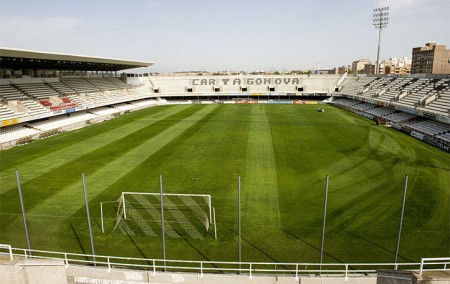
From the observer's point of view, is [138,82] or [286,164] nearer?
[286,164]

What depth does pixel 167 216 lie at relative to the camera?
15.1 meters

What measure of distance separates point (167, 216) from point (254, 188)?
19.3 ft

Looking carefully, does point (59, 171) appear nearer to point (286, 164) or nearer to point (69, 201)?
point (69, 201)

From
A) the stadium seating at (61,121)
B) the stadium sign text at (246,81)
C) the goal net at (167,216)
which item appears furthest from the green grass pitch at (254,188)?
the stadium sign text at (246,81)

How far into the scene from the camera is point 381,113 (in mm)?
45875

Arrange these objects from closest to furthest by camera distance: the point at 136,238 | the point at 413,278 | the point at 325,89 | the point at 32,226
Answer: the point at 413,278 → the point at 136,238 → the point at 32,226 → the point at 325,89

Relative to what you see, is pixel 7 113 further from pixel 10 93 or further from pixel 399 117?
pixel 399 117

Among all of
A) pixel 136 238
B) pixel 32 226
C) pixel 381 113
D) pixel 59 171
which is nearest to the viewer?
pixel 136 238

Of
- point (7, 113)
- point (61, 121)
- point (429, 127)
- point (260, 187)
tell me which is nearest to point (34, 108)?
point (61, 121)

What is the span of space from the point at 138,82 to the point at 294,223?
6803 centimetres

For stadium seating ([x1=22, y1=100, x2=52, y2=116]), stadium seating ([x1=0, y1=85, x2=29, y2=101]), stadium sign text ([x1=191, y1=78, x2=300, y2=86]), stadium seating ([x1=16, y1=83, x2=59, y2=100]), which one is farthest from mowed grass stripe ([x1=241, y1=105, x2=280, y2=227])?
stadium sign text ([x1=191, y1=78, x2=300, y2=86])

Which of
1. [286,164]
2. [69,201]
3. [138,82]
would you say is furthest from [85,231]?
[138,82]

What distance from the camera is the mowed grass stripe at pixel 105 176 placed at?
1612 centimetres

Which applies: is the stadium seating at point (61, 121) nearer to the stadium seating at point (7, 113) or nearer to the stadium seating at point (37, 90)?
the stadium seating at point (7, 113)
